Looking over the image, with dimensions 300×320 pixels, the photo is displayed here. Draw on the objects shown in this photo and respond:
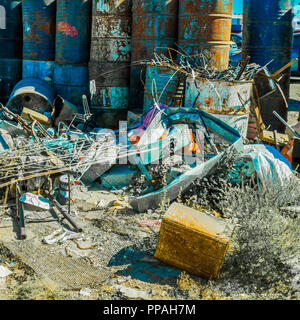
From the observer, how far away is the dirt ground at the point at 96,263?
10.1ft

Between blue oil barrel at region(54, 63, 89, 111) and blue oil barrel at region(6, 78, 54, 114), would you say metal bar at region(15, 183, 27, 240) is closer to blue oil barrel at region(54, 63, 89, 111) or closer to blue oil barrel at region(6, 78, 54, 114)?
blue oil barrel at region(6, 78, 54, 114)

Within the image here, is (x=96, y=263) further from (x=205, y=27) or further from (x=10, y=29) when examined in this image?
(x=10, y=29)

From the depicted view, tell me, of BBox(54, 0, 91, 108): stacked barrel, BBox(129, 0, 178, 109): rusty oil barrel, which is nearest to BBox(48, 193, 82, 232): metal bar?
BBox(129, 0, 178, 109): rusty oil barrel

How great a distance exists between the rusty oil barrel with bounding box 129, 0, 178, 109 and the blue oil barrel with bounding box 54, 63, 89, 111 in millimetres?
1212

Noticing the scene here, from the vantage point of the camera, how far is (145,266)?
346cm

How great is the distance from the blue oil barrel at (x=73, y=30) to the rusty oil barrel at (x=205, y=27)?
1949 mm

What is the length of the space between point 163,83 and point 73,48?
223cm

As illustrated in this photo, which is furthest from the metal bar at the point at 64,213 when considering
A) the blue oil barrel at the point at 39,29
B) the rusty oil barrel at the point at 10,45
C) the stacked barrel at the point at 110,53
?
the rusty oil barrel at the point at 10,45

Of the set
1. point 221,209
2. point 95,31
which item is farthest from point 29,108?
point 221,209

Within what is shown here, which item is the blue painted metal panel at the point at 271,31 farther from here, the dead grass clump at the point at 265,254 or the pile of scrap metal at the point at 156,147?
the dead grass clump at the point at 265,254

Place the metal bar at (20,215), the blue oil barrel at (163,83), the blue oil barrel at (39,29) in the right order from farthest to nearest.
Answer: the blue oil barrel at (39,29), the blue oil barrel at (163,83), the metal bar at (20,215)

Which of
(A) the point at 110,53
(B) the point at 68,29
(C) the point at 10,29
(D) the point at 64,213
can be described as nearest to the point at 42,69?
(B) the point at 68,29

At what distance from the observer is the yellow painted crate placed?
3191 mm

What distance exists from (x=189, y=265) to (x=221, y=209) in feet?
3.96
